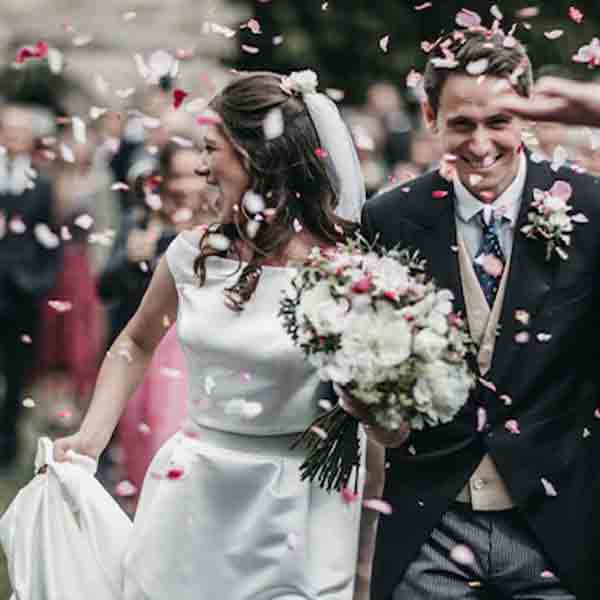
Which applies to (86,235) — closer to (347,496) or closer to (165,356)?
(165,356)

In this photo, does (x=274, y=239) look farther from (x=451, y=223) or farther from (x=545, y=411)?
(x=545, y=411)

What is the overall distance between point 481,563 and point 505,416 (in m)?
0.40

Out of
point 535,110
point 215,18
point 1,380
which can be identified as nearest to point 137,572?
point 535,110

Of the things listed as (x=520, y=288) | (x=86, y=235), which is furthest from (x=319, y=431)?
(x=86, y=235)

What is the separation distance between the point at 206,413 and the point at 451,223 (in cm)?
96

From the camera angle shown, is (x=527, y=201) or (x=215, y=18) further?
(x=215, y=18)

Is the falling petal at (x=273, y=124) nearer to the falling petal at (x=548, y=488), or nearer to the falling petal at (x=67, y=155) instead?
the falling petal at (x=548, y=488)

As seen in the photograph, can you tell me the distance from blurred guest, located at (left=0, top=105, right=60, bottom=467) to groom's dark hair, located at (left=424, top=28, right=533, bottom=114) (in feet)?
18.8

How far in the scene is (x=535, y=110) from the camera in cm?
461

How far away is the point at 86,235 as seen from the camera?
40.4ft

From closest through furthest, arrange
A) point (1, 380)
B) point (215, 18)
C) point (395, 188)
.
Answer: point (395, 188), point (1, 380), point (215, 18)

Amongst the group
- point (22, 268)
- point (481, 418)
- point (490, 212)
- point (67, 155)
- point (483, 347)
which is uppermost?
point (490, 212)

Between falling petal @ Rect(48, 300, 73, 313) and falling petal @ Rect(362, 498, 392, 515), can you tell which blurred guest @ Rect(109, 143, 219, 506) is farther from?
falling petal @ Rect(362, 498, 392, 515)

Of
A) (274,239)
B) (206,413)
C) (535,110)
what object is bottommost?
(206,413)
